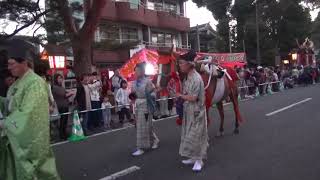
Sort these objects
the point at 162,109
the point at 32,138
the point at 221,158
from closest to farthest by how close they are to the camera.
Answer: the point at 32,138, the point at 221,158, the point at 162,109

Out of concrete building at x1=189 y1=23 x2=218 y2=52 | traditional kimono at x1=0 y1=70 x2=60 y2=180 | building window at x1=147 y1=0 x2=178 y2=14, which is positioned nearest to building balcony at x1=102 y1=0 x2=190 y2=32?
building window at x1=147 y1=0 x2=178 y2=14

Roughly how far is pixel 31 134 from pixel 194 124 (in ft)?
12.0

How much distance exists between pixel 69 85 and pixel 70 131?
8043 millimetres

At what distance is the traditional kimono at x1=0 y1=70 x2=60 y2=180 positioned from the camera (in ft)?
14.0

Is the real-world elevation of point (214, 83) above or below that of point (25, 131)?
above

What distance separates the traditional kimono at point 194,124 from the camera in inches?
295

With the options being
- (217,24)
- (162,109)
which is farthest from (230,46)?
(162,109)

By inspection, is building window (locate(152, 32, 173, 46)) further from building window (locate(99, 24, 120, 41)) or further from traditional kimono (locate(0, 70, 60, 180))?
traditional kimono (locate(0, 70, 60, 180))

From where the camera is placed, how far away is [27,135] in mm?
4273

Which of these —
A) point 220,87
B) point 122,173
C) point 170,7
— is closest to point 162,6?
point 170,7

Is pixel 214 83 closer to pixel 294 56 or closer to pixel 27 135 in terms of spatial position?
pixel 27 135

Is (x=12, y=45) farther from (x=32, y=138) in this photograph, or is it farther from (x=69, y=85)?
(x=69, y=85)

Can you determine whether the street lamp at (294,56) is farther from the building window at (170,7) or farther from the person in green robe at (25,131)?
the person in green robe at (25,131)

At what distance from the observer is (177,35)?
41062mm
